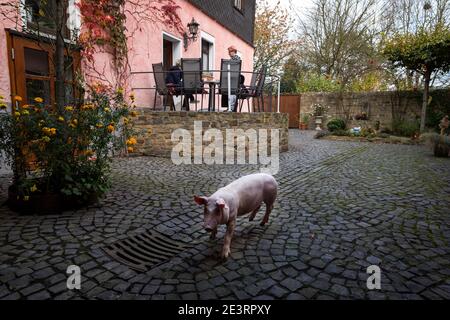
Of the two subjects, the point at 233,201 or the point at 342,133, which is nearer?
the point at 233,201

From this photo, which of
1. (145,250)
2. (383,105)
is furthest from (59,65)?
(383,105)

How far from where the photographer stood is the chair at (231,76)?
7336mm

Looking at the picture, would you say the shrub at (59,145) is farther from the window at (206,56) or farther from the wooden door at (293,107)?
the wooden door at (293,107)

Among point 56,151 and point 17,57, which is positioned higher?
point 17,57

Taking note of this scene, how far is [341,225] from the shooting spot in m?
3.15

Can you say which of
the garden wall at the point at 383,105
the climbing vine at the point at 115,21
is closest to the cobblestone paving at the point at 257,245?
the climbing vine at the point at 115,21

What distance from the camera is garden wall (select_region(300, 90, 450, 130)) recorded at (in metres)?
12.3

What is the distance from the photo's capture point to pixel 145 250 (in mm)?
2611

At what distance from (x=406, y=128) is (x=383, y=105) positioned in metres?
1.96

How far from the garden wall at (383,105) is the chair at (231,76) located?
9136 mm

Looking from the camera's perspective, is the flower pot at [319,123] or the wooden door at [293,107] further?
the wooden door at [293,107]

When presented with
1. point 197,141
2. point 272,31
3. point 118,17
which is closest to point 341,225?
point 197,141

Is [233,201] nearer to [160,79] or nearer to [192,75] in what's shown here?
[192,75]

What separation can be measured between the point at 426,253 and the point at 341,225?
2.59 feet
